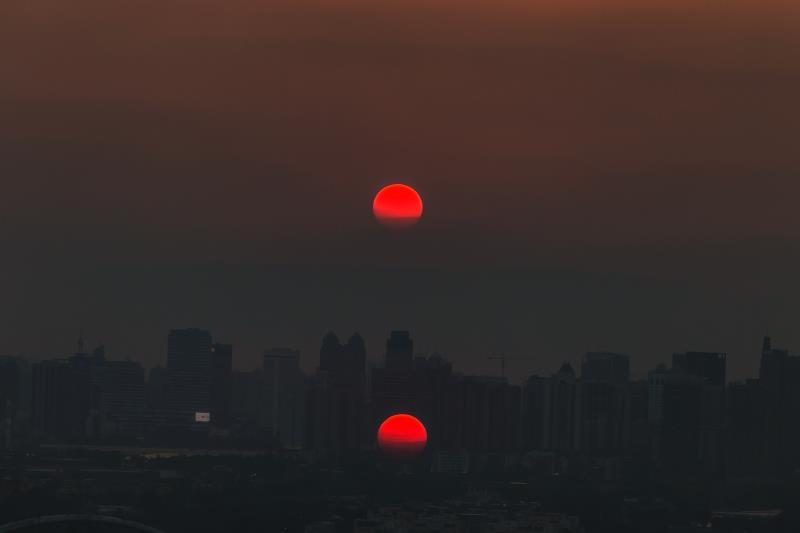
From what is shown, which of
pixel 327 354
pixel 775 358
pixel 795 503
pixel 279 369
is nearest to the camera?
pixel 795 503

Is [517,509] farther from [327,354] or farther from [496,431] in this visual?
[327,354]

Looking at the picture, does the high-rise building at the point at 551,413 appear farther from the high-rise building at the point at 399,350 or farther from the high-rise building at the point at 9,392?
the high-rise building at the point at 9,392

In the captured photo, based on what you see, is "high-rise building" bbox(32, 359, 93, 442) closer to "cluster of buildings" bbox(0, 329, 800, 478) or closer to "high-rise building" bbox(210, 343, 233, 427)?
"cluster of buildings" bbox(0, 329, 800, 478)

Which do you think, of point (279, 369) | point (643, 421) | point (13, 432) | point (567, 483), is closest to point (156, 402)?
point (279, 369)

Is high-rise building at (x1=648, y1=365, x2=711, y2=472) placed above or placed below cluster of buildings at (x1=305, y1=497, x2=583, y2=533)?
above

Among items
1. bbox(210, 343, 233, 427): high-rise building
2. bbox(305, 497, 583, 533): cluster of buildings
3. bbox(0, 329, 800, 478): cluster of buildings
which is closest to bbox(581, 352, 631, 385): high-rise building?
bbox(0, 329, 800, 478): cluster of buildings

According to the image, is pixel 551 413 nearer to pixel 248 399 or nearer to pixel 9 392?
pixel 248 399

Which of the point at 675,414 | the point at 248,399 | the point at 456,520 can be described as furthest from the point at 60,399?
the point at 456,520
